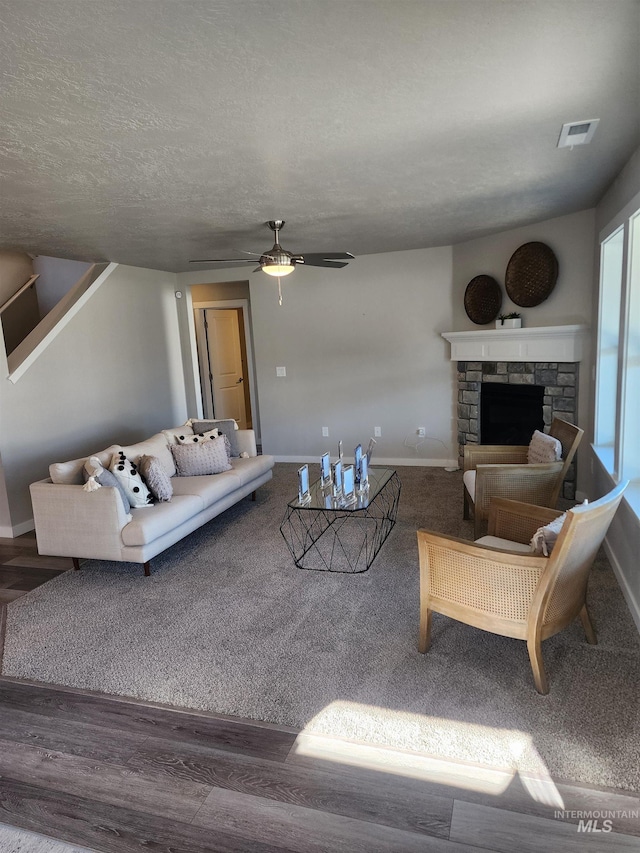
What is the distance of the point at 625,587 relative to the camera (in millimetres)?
3104

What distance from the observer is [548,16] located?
5.25 ft

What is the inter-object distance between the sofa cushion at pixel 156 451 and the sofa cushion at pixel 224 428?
0.40 metres

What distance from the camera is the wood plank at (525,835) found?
164 cm

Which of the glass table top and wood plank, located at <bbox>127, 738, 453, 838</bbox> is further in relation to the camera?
the glass table top

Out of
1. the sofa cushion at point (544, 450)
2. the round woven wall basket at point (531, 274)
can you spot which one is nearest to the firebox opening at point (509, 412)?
the round woven wall basket at point (531, 274)

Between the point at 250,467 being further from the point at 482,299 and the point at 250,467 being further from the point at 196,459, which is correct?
the point at 482,299

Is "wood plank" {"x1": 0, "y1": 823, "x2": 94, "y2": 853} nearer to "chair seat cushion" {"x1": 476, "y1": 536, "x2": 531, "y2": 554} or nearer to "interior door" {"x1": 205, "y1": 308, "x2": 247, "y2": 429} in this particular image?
"chair seat cushion" {"x1": 476, "y1": 536, "x2": 531, "y2": 554}

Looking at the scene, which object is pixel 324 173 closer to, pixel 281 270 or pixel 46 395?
Answer: pixel 281 270

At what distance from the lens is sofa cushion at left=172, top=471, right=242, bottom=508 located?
417 cm

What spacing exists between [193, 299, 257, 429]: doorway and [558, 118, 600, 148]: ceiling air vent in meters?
5.29

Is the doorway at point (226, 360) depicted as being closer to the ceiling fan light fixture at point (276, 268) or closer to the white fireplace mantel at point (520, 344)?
the white fireplace mantel at point (520, 344)

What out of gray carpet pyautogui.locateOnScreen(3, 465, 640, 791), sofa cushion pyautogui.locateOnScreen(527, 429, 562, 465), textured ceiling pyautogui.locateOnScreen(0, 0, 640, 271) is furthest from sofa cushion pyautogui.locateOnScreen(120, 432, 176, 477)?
sofa cushion pyautogui.locateOnScreen(527, 429, 562, 465)

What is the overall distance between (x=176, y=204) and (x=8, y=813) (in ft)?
10.7

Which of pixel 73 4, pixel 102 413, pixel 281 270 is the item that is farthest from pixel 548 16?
pixel 102 413
